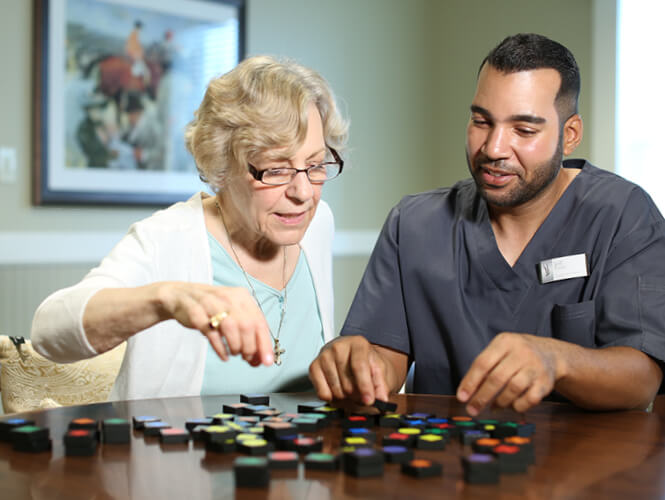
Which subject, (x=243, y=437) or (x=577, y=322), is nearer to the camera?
(x=243, y=437)

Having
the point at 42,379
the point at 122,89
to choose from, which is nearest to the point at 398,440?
the point at 42,379

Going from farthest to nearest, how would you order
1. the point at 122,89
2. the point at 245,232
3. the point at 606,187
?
the point at 122,89 < the point at 245,232 < the point at 606,187

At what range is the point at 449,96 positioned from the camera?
543cm

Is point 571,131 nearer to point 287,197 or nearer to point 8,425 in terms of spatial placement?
point 287,197

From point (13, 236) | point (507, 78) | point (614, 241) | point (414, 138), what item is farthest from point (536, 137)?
point (414, 138)

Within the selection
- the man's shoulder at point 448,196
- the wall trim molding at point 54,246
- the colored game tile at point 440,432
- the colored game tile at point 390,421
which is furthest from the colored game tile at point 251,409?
the wall trim molding at point 54,246

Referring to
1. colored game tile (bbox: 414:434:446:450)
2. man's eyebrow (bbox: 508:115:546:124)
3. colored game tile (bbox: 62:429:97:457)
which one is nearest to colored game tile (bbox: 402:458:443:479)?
colored game tile (bbox: 414:434:446:450)

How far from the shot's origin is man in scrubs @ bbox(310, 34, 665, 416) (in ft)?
5.45

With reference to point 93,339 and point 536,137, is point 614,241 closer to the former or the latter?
point 536,137

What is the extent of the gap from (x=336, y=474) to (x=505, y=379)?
1.25 feet

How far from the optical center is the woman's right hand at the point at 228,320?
1265 millimetres

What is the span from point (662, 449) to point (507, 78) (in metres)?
0.92

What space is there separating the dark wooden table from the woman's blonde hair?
755 mm

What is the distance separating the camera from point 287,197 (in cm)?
190
